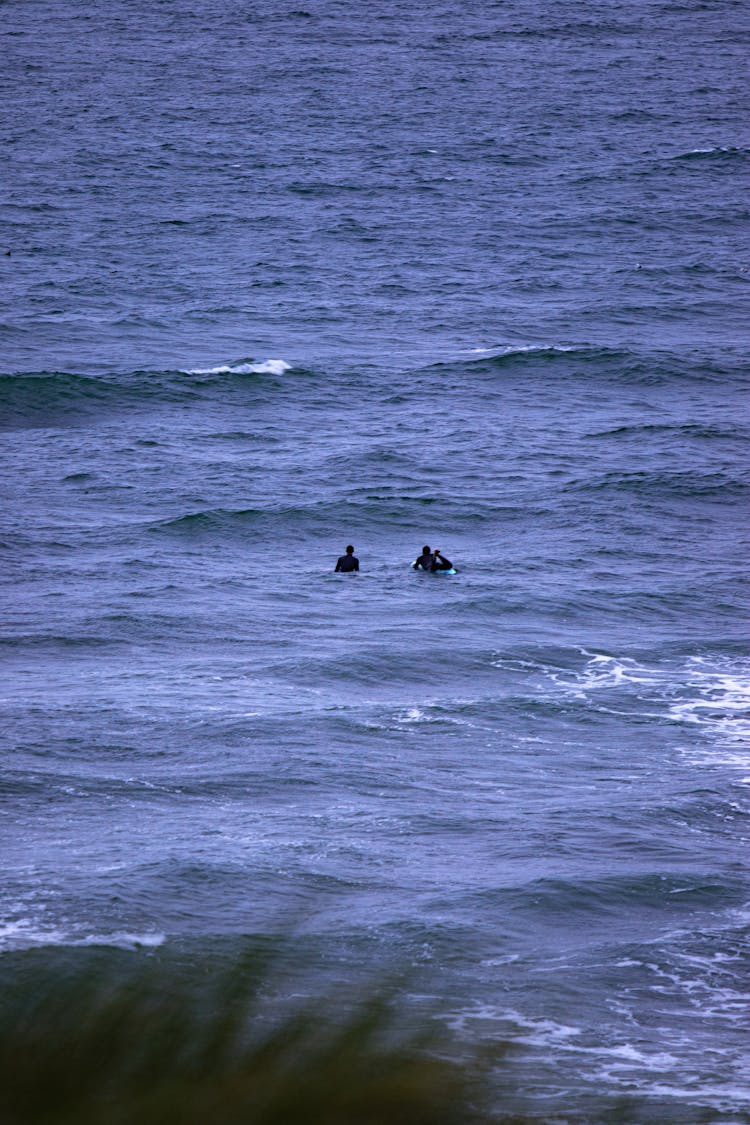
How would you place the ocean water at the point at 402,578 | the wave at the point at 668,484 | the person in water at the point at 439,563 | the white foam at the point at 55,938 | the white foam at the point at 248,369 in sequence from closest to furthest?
the white foam at the point at 55,938, the ocean water at the point at 402,578, the person in water at the point at 439,563, the wave at the point at 668,484, the white foam at the point at 248,369

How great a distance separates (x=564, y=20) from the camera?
465 ft

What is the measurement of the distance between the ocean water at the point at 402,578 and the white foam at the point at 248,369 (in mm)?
374

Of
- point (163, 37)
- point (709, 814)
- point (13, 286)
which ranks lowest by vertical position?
point (709, 814)

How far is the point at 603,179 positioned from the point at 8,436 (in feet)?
186

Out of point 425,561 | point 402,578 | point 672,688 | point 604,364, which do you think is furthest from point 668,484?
point 672,688

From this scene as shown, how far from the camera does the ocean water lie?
18500 millimetres

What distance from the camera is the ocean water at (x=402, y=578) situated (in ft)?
60.7

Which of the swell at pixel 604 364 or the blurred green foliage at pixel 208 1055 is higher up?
the swell at pixel 604 364

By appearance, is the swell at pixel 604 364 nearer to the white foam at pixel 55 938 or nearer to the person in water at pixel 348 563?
the person in water at pixel 348 563

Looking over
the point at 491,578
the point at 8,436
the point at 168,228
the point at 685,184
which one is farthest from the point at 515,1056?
the point at 685,184

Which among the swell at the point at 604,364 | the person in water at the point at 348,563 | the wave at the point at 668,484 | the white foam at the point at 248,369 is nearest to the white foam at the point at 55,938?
the person in water at the point at 348,563

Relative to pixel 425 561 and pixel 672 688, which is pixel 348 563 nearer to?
pixel 425 561

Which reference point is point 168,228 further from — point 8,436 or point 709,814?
point 709,814

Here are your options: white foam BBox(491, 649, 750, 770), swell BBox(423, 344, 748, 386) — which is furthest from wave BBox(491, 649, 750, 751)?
swell BBox(423, 344, 748, 386)
